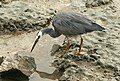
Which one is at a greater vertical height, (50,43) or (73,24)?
(73,24)

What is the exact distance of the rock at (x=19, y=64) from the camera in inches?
222

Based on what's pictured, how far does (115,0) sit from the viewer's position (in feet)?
28.3

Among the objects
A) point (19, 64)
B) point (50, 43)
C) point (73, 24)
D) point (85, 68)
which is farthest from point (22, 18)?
point (85, 68)

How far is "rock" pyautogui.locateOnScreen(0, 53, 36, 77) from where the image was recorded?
5.65 m

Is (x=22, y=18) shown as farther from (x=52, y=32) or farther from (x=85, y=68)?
(x=85, y=68)

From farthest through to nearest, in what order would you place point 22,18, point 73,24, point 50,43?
point 22,18
point 50,43
point 73,24

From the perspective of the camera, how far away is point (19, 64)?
577 cm

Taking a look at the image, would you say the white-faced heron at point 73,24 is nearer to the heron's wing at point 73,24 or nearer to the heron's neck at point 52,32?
the heron's wing at point 73,24

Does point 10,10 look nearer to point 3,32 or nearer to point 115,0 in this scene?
point 3,32

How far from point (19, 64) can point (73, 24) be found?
1181 mm

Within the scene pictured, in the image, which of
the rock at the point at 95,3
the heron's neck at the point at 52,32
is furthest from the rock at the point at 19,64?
the rock at the point at 95,3

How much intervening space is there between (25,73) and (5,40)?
4.98ft

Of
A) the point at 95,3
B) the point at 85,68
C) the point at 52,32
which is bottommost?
the point at 85,68

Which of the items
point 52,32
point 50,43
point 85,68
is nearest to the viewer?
point 85,68
